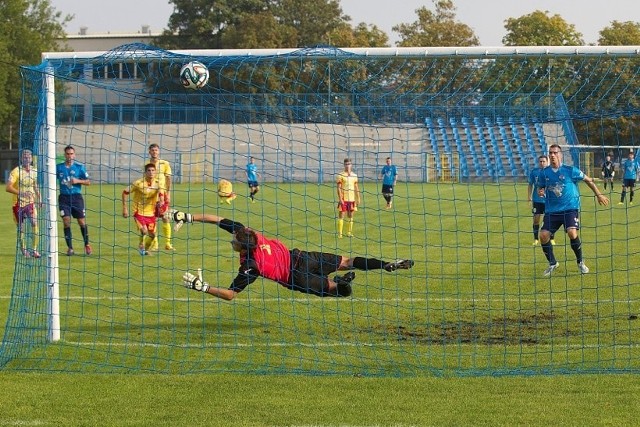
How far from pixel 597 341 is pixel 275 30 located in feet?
217

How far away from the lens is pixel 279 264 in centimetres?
1009

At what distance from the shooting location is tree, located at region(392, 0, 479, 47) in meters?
69.1

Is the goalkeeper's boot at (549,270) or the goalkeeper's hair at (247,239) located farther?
the goalkeeper's boot at (549,270)

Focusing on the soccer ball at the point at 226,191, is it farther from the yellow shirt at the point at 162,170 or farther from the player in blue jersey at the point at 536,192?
the player in blue jersey at the point at 536,192

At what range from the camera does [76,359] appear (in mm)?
9031

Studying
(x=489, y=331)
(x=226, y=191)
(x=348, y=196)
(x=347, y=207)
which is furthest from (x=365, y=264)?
(x=348, y=196)

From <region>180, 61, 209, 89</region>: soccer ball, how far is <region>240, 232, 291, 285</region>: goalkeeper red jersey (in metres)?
1.65

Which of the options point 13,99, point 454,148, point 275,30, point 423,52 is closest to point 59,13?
point 13,99

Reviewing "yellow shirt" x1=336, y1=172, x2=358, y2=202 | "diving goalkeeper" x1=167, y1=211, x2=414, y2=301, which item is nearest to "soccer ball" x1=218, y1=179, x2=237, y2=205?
"diving goalkeeper" x1=167, y1=211, x2=414, y2=301

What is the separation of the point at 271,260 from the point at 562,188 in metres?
5.60

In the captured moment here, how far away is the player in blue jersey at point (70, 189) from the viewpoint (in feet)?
56.0

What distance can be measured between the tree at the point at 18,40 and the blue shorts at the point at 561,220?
167 ft

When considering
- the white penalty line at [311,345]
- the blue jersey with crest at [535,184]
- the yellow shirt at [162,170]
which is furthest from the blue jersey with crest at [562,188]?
the yellow shirt at [162,170]

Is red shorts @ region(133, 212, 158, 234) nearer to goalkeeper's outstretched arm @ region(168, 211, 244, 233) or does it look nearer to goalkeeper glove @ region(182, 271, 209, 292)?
goalkeeper's outstretched arm @ region(168, 211, 244, 233)
